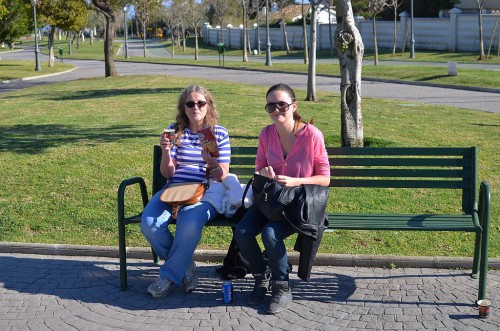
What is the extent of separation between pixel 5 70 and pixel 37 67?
177 centimetres

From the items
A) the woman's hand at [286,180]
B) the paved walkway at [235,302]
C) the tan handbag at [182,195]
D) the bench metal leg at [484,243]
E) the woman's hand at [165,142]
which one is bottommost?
the paved walkway at [235,302]

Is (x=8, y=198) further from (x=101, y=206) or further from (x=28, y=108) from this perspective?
(x=28, y=108)

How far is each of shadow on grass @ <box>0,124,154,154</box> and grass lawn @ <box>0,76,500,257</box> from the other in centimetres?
2

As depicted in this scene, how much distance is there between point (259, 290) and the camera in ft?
16.7

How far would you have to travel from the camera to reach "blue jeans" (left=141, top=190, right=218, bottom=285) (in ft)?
16.9

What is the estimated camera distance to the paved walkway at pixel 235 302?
15.5 ft

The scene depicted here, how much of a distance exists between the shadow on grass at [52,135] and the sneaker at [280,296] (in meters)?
5.71

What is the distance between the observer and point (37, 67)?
133 ft

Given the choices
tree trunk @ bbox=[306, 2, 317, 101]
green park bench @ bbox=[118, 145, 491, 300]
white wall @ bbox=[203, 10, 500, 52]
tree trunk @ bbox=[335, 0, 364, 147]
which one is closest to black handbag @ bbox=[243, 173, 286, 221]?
green park bench @ bbox=[118, 145, 491, 300]

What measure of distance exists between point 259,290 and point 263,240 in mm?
396

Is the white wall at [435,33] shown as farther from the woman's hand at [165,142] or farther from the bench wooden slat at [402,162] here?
the woman's hand at [165,142]

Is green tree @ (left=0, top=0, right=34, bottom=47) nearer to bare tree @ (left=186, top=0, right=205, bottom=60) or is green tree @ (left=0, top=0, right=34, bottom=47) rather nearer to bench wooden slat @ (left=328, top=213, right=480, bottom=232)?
bare tree @ (left=186, top=0, right=205, bottom=60)

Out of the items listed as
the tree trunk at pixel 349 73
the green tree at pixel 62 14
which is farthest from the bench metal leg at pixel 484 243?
the green tree at pixel 62 14

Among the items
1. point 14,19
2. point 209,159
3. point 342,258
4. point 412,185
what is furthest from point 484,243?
point 14,19
